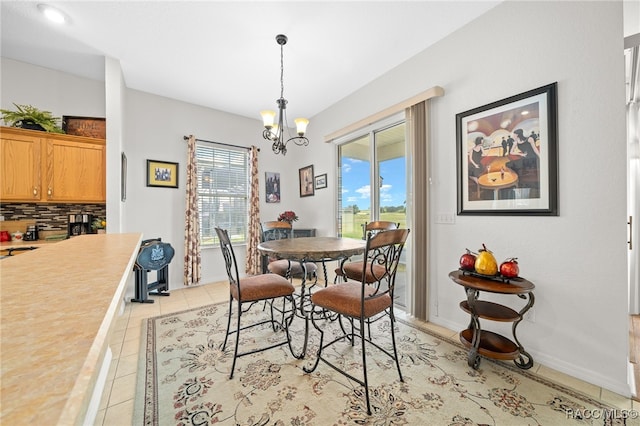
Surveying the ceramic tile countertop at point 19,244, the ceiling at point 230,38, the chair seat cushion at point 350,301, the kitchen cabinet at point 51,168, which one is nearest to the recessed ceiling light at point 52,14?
the ceiling at point 230,38

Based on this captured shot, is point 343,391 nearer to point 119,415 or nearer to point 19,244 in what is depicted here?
point 119,415

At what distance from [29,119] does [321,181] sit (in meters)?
3.58

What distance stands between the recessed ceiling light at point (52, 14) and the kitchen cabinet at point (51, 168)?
3.73 ft

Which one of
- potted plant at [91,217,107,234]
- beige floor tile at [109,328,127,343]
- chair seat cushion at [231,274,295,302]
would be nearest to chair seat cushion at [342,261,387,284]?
chair seat cushion at [231,274,295,302]

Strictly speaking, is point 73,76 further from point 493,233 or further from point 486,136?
point 493,233

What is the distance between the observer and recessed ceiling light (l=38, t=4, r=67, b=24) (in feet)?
7.17

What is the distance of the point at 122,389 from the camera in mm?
1708

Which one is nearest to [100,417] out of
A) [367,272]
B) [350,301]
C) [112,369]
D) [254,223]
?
[112,369]

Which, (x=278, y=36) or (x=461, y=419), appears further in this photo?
(x=278, y=36)

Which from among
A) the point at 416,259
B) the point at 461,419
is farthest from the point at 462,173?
the point at 461,419

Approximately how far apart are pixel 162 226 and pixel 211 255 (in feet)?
2.84

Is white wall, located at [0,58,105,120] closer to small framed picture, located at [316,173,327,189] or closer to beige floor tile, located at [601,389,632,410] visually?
small framed picture, located at [316,173,327,189]

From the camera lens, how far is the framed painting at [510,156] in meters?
1.92

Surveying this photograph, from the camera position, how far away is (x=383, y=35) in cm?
255
